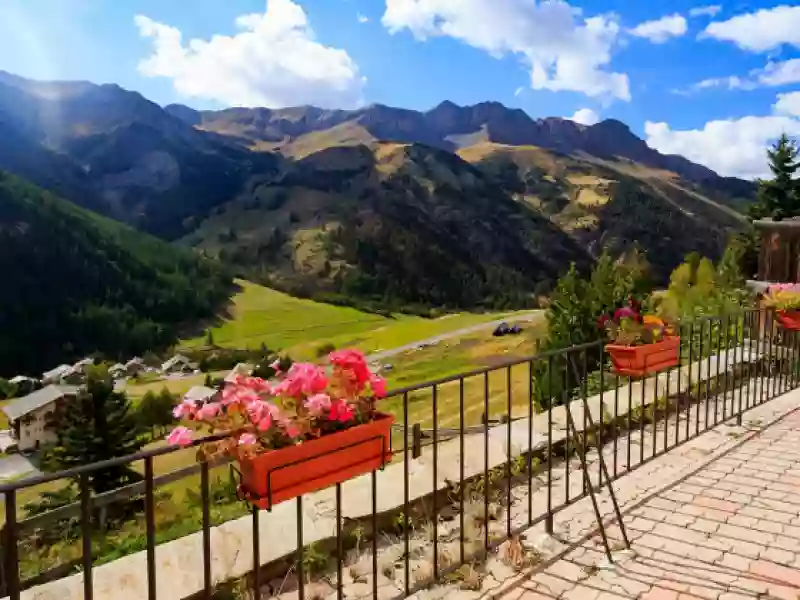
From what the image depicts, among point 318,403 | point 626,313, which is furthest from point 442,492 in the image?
point 318,403

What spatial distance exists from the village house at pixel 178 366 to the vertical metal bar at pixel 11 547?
273ft

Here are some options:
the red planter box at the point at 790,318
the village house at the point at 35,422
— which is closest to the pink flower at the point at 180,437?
the red planter box at the point at 790,318

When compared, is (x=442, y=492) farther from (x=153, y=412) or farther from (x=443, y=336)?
(x=443, y=336)

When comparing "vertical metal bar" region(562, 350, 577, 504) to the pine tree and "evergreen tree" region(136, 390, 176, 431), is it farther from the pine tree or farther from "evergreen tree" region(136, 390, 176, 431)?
"evergreen tree" region(136, 390, 176, 431)

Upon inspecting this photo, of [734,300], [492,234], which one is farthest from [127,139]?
→ [734,300]

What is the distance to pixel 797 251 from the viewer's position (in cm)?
946

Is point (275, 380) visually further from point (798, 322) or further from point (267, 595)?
point (798, 322)

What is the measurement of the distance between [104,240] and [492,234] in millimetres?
80974

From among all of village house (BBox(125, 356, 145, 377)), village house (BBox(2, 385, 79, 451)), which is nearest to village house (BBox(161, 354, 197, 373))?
village house (BBox(125, 356, 145, 377))

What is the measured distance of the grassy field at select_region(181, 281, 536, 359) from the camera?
88438 millimetres

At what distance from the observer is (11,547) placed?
156 cm

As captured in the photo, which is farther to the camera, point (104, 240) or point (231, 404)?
point (104, 240)

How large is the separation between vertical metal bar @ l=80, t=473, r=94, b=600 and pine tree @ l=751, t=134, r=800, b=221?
37060 millimetres

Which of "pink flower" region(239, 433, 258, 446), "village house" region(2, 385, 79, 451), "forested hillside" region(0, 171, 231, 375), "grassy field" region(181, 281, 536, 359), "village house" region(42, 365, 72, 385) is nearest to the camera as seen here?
"pink flower" region(239, 433, 258, 446)
